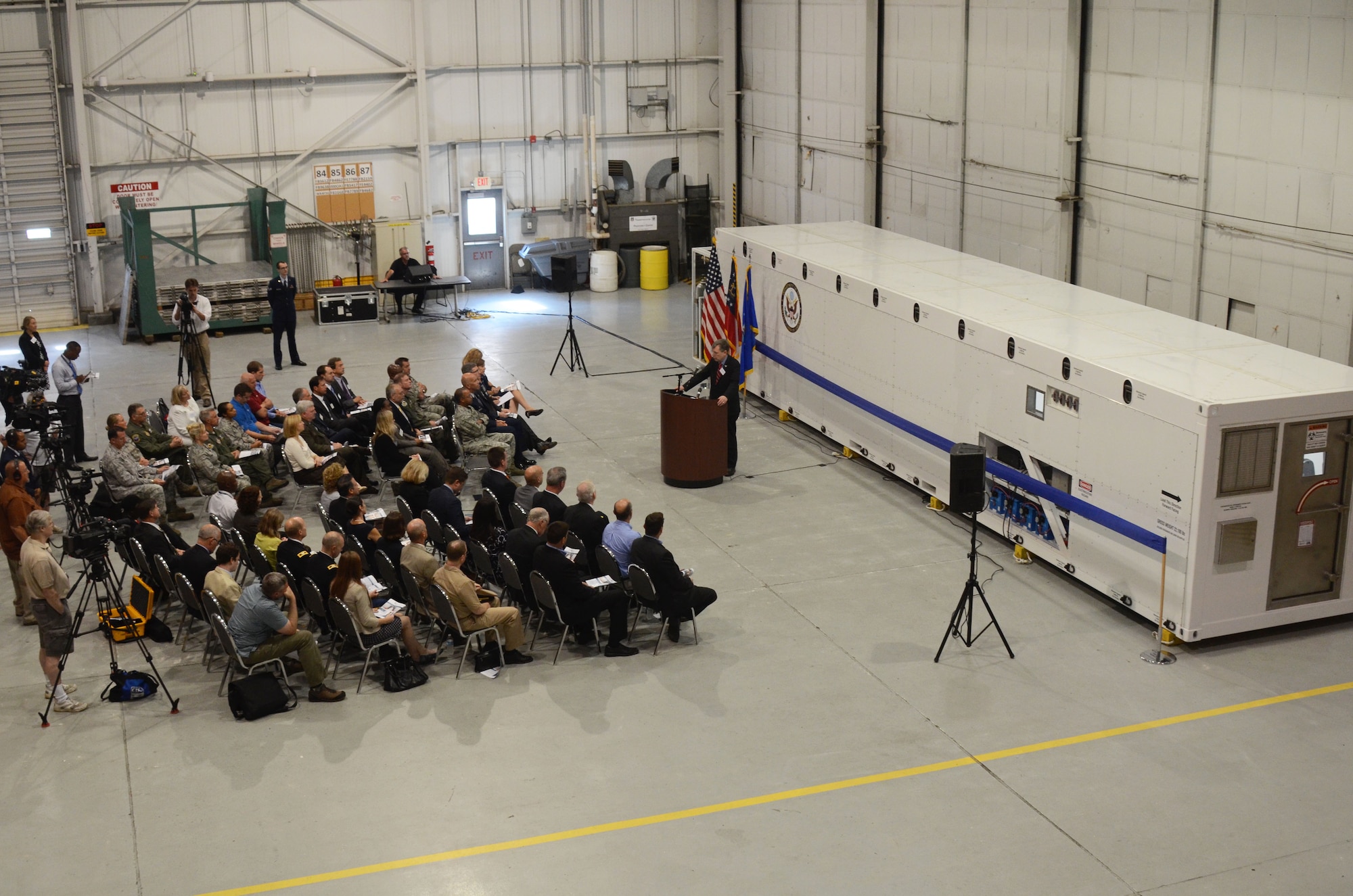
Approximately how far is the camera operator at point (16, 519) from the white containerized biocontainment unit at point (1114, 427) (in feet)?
27.1

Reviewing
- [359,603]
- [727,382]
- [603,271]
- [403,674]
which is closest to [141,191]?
[603,271]

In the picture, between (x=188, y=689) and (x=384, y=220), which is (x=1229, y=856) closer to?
(x=188, y=689)

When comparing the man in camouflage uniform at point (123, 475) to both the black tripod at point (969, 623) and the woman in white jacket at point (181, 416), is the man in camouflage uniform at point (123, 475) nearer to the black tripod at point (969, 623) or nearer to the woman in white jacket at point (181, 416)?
the woman in white jacket at point (181, 416)

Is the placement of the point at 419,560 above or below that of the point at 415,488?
below

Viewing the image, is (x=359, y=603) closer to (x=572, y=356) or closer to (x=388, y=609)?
(x=388, y=609)

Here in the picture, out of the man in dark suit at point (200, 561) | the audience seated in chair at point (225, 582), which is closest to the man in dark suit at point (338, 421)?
the man in dark suit at point (200, 561)

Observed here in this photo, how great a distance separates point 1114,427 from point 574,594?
4.50 m

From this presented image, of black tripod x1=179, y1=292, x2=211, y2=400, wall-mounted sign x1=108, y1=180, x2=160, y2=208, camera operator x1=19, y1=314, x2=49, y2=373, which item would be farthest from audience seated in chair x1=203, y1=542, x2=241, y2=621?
wall-mounted sign x1=108, y1=180, x2=160, y2=208

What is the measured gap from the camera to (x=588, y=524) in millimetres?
11414

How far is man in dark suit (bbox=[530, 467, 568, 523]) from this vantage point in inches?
457

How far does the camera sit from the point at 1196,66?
1401cm

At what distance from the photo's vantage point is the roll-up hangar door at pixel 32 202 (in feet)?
71.8

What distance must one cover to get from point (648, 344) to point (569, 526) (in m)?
9.98

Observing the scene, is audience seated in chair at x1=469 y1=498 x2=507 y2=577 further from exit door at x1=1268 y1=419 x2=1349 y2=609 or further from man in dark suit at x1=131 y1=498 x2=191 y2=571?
exit door at x1=1268 y1=419 x2=1349 y2=609
